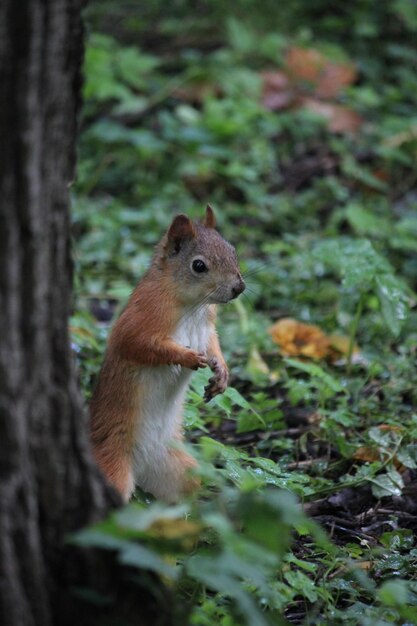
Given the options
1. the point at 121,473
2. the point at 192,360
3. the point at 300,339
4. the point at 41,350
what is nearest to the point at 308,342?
the point at 300,339

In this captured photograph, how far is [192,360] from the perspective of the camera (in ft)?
12.1

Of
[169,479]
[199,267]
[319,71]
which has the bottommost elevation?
[169,479]

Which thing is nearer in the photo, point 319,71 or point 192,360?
point 192,360

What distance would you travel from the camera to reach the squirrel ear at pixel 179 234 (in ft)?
13.1

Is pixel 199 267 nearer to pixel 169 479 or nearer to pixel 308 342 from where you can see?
pixel 169 479

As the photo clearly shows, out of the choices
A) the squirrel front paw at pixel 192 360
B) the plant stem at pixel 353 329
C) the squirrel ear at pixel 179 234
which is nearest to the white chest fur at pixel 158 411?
the squirrel front paw at pixel 192 360

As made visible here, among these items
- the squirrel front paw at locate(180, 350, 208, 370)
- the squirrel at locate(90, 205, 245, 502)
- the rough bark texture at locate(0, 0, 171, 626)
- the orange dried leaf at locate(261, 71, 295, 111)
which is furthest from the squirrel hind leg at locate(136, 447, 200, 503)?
the orange dried leaf at locate(261, 71, 295, 111)

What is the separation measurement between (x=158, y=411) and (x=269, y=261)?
296 cm

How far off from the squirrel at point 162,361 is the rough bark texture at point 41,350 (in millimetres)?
1181

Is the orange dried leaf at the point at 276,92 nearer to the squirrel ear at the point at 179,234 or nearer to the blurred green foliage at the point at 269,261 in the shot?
the blurred green foliage at the point at 269,261

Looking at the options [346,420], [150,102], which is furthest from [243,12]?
[346,420]

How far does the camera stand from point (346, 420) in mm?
4219

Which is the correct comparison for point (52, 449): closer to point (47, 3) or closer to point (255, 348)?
point (47, 3)

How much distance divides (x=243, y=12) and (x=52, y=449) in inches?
318
